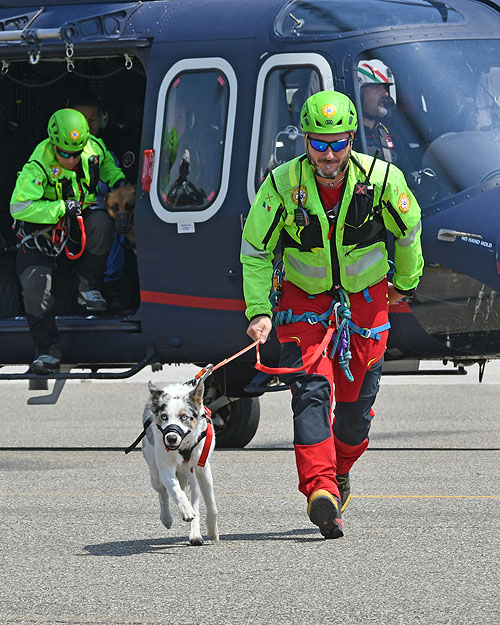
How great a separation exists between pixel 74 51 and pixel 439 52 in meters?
2.72

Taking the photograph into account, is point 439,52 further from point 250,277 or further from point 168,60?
point 250,277

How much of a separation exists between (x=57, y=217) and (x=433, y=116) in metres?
2.88

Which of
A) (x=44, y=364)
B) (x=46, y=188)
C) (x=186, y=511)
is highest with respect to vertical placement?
(x=46, y=188)

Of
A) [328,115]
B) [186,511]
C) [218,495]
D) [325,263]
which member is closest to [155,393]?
[186,511]

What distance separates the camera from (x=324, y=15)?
34.6 feet

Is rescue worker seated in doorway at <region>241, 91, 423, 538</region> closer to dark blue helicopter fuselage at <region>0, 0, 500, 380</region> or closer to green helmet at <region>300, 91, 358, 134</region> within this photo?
green helmet at <region>300, 91, 358, 134</region>

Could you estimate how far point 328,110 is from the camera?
7.10m

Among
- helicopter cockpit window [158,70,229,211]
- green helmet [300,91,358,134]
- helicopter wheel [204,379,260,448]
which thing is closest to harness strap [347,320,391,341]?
green helmet [300,91,358,134]

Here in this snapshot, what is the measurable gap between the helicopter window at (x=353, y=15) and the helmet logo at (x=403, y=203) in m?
3.42

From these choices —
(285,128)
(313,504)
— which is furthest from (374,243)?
(285,128)

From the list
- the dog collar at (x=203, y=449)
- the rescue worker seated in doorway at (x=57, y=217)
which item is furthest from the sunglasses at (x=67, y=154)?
the dog collar at (x=203, y=449)

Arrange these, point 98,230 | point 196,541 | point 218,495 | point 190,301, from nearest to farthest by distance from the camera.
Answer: point 196,541 < point 218,495 < point 190,301 < point 98,230

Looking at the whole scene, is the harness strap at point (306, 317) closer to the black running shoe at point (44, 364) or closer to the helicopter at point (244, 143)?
the helicopter at point (244, 143)

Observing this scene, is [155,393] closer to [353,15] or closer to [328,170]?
[328,170]
